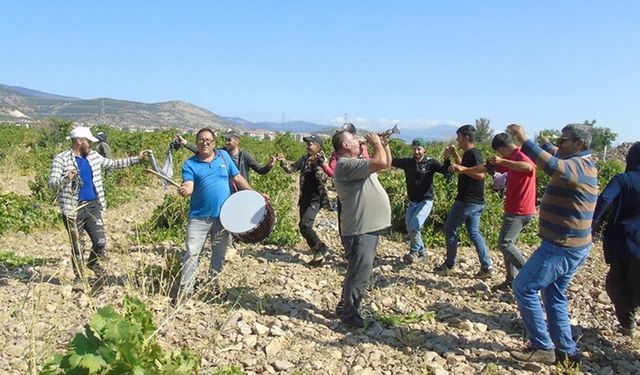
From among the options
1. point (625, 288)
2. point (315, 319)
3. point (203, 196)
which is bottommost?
point (315, 319)

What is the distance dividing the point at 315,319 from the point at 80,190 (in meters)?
2.74

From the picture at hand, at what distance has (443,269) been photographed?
20.8 feet

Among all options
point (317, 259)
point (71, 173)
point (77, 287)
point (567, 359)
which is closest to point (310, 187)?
point (317, 259)

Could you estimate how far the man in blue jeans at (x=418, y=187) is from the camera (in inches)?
253

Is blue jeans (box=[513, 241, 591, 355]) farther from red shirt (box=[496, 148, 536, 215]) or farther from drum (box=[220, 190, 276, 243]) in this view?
drum (box=[220, 190, 276, 243])

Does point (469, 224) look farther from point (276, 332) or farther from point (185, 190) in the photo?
point (185, 190)

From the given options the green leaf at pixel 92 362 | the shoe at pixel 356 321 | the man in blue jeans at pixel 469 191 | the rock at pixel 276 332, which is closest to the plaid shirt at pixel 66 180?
the rock at pixel 276 332

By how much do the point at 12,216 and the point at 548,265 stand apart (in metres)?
7.92

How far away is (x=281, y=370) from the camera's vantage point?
377 cm

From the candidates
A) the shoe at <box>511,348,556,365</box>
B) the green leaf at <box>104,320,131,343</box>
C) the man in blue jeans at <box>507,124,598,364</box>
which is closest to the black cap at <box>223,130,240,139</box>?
the man in blue jeans at <box>507,124,598,364</box>

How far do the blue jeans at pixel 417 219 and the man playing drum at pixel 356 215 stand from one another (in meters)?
2.09

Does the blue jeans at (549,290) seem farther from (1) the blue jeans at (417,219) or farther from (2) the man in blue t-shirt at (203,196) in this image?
(2) the man in blue t-shirt at (203,196)

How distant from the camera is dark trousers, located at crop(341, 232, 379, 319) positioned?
14.5ft

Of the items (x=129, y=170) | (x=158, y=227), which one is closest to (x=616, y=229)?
(x=158, y=227)
